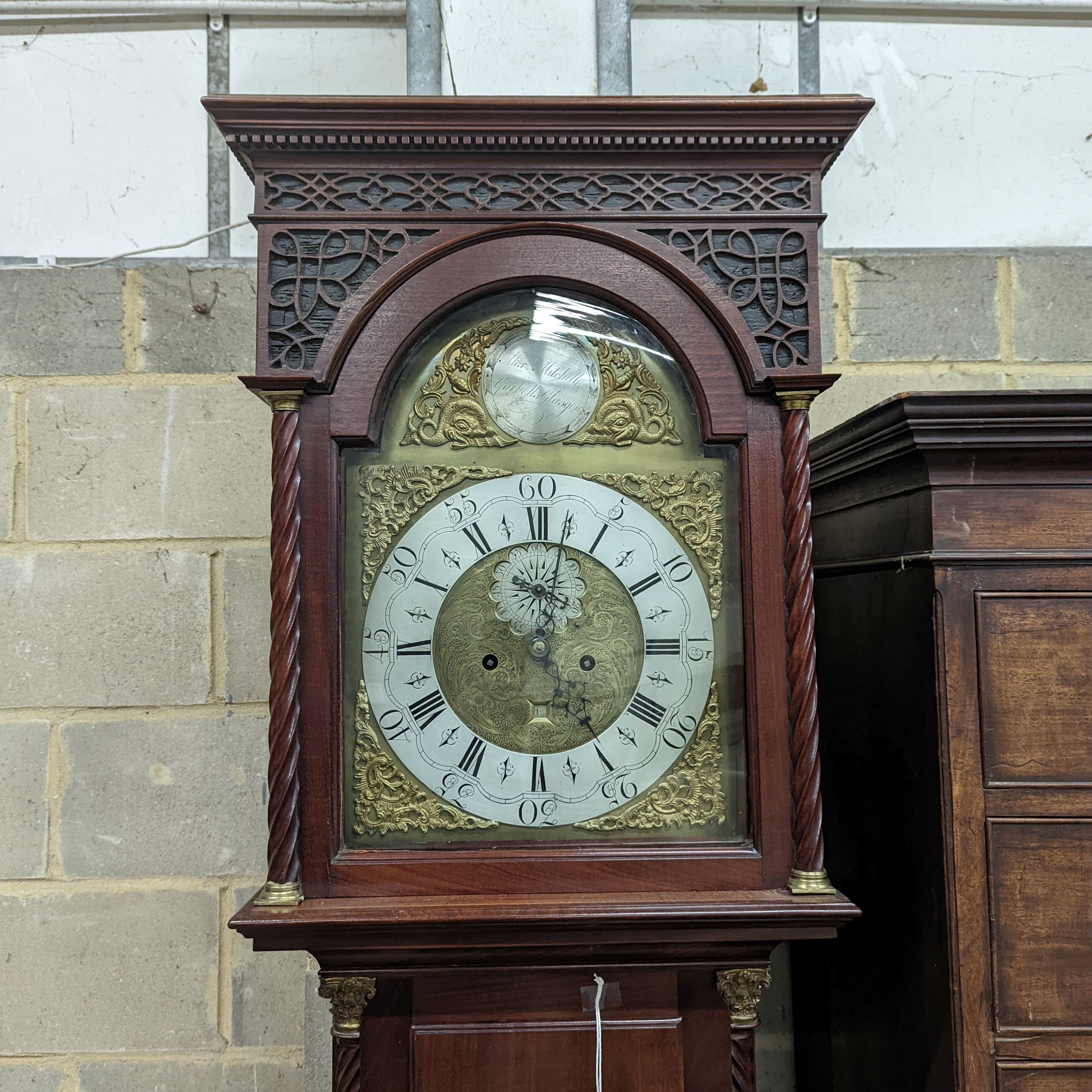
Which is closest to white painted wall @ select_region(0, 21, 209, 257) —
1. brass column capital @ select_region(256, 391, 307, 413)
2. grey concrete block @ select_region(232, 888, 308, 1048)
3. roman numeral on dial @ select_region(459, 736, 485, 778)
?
brass column capital @ select_region(256, 391, 307, 413)

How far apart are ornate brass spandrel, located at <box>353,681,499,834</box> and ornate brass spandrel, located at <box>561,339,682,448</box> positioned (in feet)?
1.36

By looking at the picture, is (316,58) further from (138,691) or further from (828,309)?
(138,691)

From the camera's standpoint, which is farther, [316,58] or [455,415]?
[316,58]

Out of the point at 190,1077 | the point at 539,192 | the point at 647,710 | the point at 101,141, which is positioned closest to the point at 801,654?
the point at 647,710

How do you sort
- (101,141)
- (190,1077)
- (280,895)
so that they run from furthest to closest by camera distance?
(101,141) < (190,1077) < (280,895)

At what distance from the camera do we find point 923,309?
5.35ft

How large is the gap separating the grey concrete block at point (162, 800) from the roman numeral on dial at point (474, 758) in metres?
0.60

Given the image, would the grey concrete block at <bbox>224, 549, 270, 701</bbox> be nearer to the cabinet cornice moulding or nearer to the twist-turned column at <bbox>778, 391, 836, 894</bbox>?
the cabinet cornice moulding

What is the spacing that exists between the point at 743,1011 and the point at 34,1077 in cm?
120

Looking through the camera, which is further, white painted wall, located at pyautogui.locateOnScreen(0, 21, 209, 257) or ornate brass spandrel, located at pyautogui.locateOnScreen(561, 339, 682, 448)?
white painted wall, located at pyautogui.locateOnScreen(0, 21, 209, 257)

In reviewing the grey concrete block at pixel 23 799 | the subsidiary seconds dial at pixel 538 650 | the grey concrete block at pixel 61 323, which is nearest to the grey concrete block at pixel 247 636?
the grey concrete block at pixel 23 799

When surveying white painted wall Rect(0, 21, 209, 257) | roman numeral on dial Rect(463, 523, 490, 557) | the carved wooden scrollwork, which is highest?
white painted wall Rect(0, 21, 209, 257)

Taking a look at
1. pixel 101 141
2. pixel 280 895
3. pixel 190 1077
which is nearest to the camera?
pixel 280 895

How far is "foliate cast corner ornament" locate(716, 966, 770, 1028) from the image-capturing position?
3.54ft
